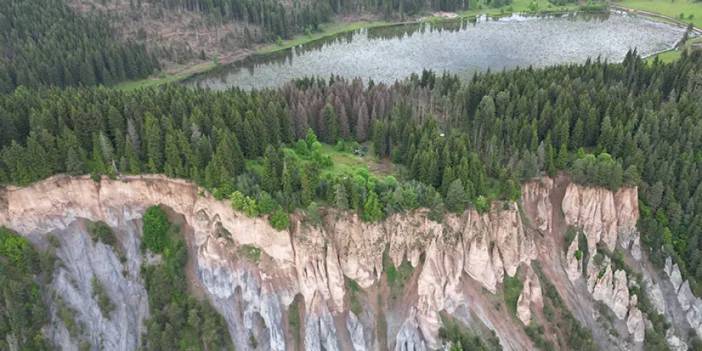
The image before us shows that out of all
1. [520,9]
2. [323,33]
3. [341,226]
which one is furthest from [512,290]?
[520,9]

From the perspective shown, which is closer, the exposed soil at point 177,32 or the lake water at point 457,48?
the lake water at point 457,48

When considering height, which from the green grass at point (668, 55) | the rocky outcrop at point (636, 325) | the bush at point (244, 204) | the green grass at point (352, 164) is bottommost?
the rocky outcrop at point (636, 325)

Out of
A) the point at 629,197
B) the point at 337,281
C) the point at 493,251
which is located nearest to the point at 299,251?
the point at 337,281

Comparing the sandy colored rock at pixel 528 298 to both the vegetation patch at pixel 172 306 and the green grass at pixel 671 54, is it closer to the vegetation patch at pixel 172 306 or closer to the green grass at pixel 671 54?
the vegetation patch at pixel 172 306

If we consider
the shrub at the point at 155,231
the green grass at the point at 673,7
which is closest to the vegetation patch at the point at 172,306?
the shrub at the point at 155,231

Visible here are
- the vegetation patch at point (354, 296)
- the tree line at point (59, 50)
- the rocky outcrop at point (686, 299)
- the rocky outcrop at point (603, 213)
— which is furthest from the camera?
the tree line at point (59, 50)

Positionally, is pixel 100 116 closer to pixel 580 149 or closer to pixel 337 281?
pixel 337 281

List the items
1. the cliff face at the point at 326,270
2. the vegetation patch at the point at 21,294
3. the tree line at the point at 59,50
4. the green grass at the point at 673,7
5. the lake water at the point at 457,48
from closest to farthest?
1. the vegetation patch at the point at 21,294
2. the cliff face at the point at 326,270
3. the tree line at the point at 59,50
4. the lake water at the point at 457,48
5. the green grass at the point at 673,7

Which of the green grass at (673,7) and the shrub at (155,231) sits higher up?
the green grass at (673,7)

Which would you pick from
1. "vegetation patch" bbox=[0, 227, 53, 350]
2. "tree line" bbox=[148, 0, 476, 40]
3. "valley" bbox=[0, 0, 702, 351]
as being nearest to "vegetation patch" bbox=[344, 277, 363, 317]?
"valley" bbox=[0, 0, 702, 351]
